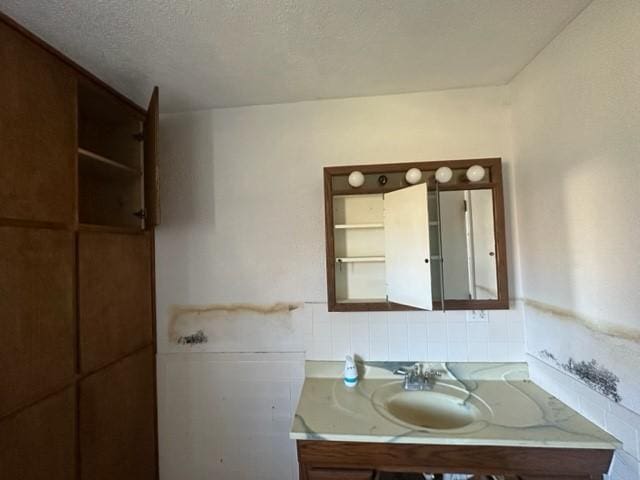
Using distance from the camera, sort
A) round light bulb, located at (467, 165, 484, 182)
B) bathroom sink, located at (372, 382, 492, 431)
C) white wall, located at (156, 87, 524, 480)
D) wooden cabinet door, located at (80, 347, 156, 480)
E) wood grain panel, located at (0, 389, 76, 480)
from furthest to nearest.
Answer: white wall, located at (156, 87, 524, 480), round light bulb, located at (467, 165, 484, 182), bathroom sink, located at (372, 382, 492, 431), wooden cabinet door, located at (80, 347, 156, 480), wood grain panel, located at (0, 389, 76, 480)

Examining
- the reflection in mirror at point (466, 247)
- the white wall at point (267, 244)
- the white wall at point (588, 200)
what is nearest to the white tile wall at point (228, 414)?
the white wall at point (267, 244)

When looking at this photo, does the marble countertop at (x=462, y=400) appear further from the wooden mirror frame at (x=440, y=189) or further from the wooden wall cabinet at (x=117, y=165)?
the wooden wall cabinet at (x=117, y=165)

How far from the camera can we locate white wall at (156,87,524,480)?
1.53 m

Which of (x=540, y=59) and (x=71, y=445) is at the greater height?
(x=540, y=59)

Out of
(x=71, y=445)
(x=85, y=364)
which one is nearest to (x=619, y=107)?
(x=85, y=364)

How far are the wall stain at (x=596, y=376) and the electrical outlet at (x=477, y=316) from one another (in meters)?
0.34

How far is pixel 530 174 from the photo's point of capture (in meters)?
1.37

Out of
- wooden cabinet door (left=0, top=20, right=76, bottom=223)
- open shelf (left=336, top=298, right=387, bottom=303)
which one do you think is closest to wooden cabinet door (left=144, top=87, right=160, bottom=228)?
wooden cabinet door (left=0, top=20, right=76, bottom=223)

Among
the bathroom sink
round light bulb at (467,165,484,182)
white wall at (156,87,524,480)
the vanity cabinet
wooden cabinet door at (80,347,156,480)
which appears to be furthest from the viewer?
white wall at (156,87,524,480)

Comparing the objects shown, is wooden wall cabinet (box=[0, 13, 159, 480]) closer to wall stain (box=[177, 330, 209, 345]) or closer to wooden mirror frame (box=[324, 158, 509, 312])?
wall stain (box=[177, 330, 209, 345])

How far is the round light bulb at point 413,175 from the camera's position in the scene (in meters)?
1.46

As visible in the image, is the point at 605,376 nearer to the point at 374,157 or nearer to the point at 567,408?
the point at 567,408

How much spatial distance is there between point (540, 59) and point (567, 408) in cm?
148

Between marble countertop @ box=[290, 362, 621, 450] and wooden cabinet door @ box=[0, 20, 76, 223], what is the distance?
4.06ft
